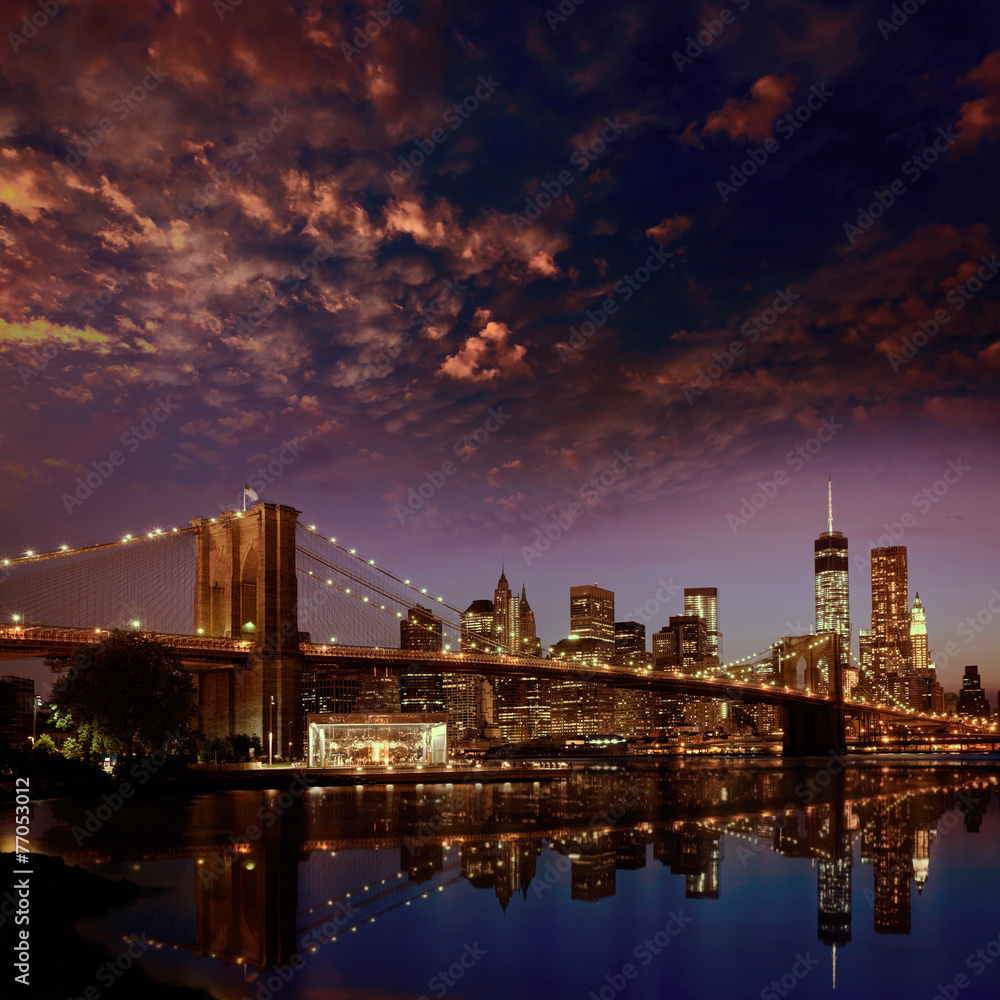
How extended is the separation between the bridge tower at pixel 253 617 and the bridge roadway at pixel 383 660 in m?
2.02

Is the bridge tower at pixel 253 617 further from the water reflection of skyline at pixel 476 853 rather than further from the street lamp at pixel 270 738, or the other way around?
the water reflection of skyline at pixel 476 853

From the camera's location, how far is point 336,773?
Answer: 61.5 metres

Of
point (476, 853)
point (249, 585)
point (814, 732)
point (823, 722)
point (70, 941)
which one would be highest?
point (249, 585)

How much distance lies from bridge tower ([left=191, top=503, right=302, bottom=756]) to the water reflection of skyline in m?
28.5

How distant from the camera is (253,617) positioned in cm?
7806

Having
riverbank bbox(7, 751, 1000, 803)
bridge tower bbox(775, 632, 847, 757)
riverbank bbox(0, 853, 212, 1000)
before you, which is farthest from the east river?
bridge tower bbox(775, 632, 847, 757)

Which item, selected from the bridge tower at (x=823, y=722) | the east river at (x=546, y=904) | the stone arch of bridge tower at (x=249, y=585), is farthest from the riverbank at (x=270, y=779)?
the bridge tower at (x=823, y=722)

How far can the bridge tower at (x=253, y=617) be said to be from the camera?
71875 mm

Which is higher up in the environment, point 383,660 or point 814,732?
point 383,660

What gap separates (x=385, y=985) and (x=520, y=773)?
58.8 m

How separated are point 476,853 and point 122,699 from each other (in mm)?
33697

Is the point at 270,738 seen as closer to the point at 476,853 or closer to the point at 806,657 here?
the point at 476,853

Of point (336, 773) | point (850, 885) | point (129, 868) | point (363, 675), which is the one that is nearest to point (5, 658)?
point (336, 773)

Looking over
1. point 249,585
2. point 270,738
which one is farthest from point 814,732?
point 270,738
